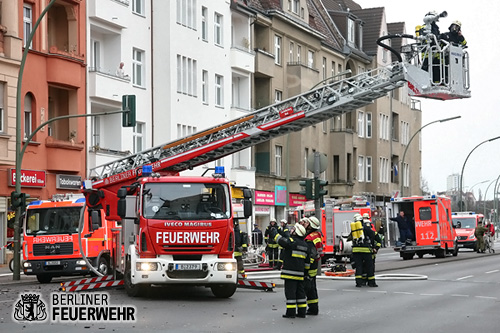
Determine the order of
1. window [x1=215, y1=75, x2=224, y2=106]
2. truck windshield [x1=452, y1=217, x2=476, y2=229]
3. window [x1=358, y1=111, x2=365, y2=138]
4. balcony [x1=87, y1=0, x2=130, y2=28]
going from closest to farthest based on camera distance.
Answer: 1. balcony [x1=87, y1=0, x2=130, y2=28]
2. window [x1=215, y1=75, x2=224, y2=106]
3. truck windshield [x1=452, y1=217, x2=476, y2=229]
4. window [x1=358, y1=111, x2=365, y2=138]

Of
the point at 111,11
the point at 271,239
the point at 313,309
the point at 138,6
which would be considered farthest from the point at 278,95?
the point at 313,309

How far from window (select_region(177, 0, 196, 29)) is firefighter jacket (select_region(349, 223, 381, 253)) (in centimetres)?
2359

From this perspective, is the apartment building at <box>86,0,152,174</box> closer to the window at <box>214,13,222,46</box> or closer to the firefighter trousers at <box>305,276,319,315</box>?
the window at <box>214,13,222,46</box>

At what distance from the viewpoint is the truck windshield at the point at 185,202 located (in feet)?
62.7

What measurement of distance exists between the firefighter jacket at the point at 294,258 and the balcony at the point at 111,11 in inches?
973

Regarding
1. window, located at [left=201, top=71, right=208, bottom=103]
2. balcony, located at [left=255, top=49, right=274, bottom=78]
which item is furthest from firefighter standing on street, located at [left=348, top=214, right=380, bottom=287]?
balcony, located at [left=255, top=49, right=274, bottom=78]

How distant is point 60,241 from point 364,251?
27.4ft

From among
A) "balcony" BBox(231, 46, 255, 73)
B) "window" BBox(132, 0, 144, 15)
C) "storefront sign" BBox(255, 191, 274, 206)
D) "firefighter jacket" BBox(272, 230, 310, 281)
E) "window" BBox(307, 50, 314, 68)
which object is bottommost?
"firefighter jacket" BBox(272, 230, 310, 281)

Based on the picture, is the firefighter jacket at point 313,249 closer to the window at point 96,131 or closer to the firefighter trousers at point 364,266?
the firefighter trousers at point 364,266

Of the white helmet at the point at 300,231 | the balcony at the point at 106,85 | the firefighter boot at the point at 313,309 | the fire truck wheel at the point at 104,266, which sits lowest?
the firefighter boot at the point at 313,309

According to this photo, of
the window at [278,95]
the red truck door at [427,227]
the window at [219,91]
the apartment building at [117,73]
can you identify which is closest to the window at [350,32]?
the window at [278,95]

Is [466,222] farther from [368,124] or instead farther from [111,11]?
[111,11]

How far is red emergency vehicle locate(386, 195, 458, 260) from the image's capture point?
39906mm

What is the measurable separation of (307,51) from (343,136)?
6905mm
